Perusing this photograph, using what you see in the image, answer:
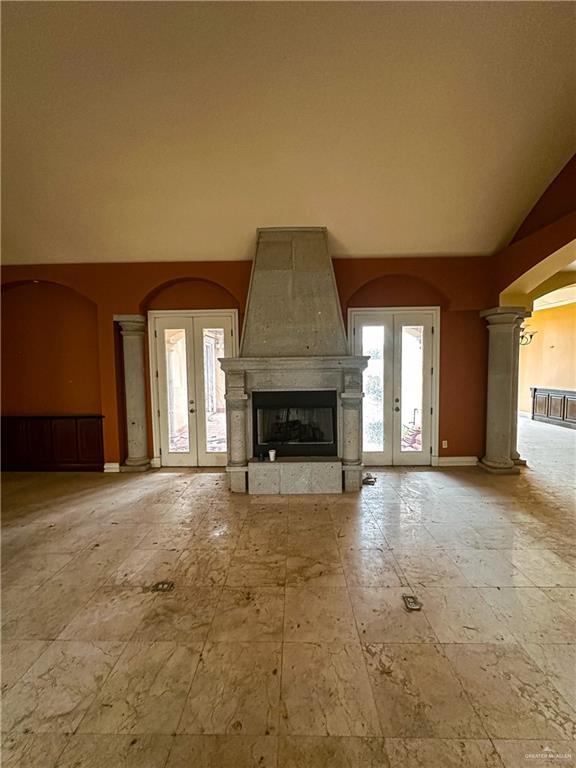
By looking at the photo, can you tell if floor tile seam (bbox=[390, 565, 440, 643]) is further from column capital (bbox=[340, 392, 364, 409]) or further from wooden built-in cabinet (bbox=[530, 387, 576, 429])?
wooden built-in cabinet (bbox=[530, 387, 576, 429])

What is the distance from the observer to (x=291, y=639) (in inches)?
72.7

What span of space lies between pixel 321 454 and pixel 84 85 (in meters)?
4.29

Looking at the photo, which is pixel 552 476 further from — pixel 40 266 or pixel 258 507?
pixel 40 266

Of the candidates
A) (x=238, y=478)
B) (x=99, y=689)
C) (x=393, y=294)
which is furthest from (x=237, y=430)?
(x=393, y=294)

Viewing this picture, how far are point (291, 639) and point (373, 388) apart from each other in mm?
3596

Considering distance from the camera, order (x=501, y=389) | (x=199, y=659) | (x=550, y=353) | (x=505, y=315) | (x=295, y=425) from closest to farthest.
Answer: (x=199, y=659)
(x=295, y=425)
(x=505, y=315)
(x=501, y=389)
(x=550, y=353)

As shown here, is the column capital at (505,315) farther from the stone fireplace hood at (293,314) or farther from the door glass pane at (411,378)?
the stone fireplace hood at (293,314)

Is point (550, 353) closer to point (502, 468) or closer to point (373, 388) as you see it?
point (502, 468)

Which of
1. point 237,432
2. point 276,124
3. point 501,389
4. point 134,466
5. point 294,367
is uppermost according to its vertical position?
point 276,124

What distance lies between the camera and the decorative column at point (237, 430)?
4.00 meters

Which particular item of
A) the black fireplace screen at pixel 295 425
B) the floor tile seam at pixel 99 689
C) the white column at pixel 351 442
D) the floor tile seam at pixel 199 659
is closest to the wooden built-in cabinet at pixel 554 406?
the white column at pixel 351 442

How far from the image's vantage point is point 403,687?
5.13ft

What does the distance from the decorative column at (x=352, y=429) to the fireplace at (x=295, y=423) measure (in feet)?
0.62

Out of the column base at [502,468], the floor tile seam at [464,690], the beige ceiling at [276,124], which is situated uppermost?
the beige ceiling at [276,124]
